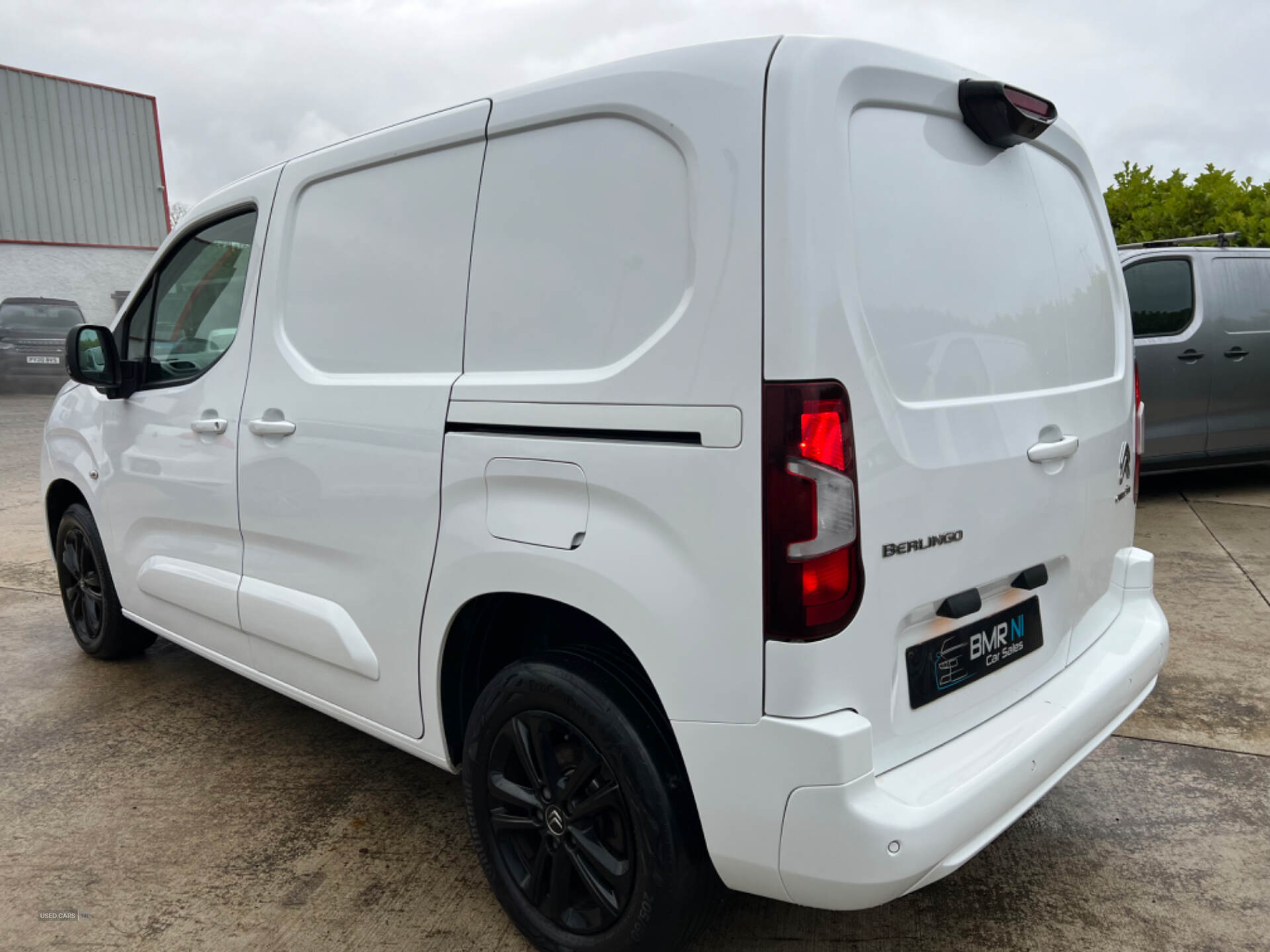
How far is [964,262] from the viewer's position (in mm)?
1950

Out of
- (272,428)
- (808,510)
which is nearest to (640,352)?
(808,510)

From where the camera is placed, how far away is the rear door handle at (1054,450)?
2.03 m

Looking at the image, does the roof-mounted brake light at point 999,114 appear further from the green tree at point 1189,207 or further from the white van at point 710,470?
the green tree at point 1189,207

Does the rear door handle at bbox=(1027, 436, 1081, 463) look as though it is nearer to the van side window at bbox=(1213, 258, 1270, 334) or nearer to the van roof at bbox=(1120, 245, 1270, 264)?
the van roof at bbox=(1120, 245, 1270, 264)

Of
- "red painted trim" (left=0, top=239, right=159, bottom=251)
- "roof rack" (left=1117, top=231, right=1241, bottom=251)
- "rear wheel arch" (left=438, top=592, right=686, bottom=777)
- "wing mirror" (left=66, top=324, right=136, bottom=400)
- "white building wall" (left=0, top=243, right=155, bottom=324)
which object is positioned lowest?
"rear wheel arch" (left=438, top=592, right=686, bottom=777)

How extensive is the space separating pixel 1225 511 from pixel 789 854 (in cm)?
603

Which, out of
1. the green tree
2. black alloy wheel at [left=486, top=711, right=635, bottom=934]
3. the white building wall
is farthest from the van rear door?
the white building wall

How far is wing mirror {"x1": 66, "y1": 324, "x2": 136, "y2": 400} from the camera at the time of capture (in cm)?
334

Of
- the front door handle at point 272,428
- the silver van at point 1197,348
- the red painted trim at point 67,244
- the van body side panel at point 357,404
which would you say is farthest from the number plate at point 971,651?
the red painted trim at point 67,244

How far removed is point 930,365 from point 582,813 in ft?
3.76

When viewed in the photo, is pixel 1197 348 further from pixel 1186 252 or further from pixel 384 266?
pixel 384 266

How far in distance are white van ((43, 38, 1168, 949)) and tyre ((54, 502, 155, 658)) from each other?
1498 millimetres

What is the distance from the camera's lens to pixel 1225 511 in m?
6.45

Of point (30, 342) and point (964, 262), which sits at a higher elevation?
point (30, 342)
